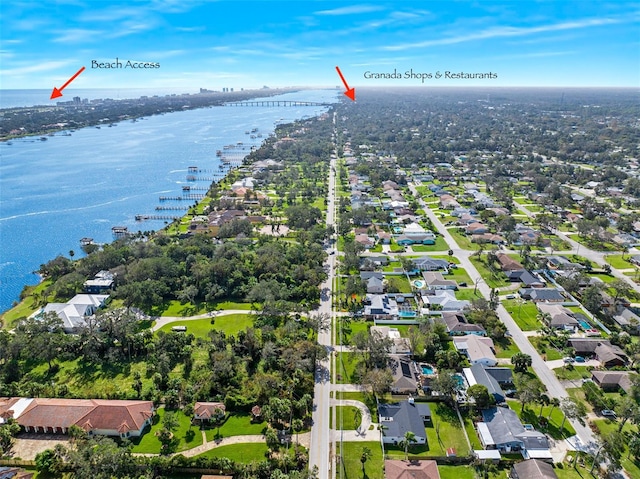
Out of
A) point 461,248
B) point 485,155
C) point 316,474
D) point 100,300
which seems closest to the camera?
point 316,474

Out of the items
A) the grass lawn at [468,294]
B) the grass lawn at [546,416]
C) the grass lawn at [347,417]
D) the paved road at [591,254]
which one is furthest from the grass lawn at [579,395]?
the paved road at [591,254]

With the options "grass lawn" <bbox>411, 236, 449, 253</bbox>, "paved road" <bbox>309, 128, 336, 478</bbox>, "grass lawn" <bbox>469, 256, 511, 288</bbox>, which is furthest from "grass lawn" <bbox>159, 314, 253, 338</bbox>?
"grass lawn" <bbox>469, 256, 511, 288</bbox>

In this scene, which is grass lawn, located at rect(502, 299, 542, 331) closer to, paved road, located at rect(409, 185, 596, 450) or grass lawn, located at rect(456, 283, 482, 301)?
paved road, located at rect(409, 185, 596, 450)

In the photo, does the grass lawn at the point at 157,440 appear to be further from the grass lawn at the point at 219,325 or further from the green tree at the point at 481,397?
the green tree at the point at 481,397

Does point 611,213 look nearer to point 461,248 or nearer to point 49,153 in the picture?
point 461,248

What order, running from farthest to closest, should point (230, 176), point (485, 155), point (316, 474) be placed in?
point (485, 155)
point (230, 176)
point (316, 474)

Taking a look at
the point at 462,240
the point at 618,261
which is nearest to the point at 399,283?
the point at 462,240

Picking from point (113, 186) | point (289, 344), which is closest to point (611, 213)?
point (289, 344)
